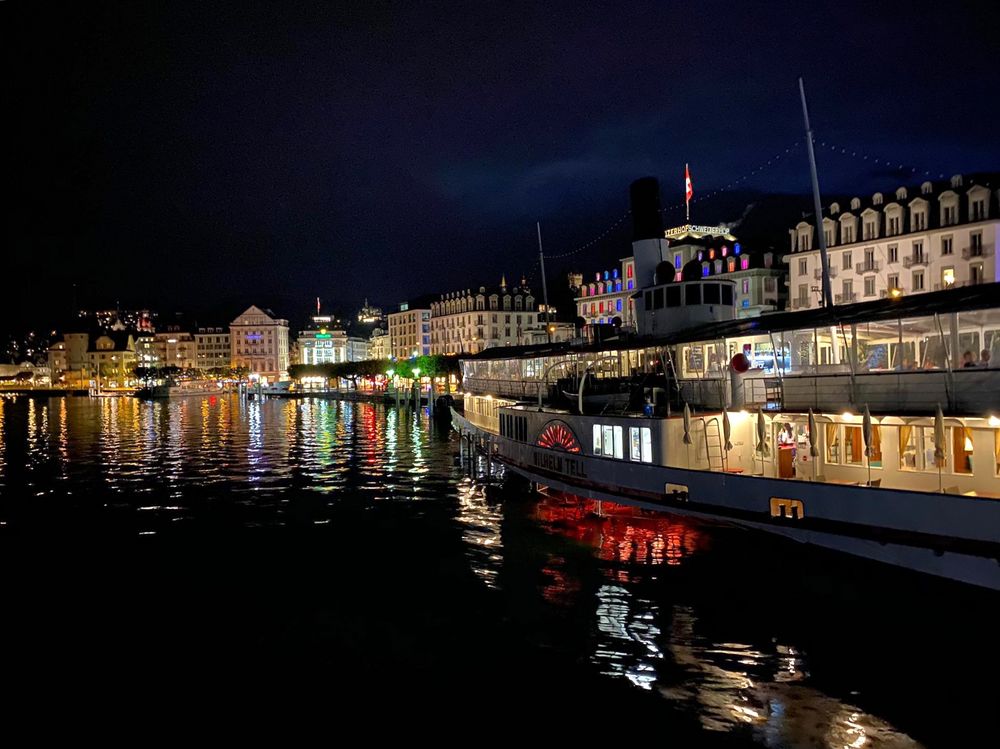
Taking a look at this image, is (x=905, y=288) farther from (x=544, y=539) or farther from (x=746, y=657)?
(x=746, y=657)

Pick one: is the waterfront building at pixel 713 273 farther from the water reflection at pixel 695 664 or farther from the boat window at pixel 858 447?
the water reflection at pixel 695 664

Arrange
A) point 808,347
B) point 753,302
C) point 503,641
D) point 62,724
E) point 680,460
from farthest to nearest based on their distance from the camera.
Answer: point 753,302
point 680,460
point 808,347
point 503,641
point 62,724

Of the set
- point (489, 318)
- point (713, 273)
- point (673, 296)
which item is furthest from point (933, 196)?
point (489, 318)

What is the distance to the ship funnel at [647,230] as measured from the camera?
1630 inches

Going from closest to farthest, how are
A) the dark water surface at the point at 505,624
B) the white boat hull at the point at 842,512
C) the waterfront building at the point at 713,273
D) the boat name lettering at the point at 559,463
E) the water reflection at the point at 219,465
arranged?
the dark water surface at the point at 505,624
the white boat hull at the point at 842,512
the boat name lettering at the point at 559,463
the water reflection at the point at 219,465
the waterfront building at the point at 713,273

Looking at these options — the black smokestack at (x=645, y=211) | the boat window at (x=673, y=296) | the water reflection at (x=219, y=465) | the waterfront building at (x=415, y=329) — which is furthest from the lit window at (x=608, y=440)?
the waterfront building at (x=415, y=329)

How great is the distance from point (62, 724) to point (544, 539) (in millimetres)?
17489

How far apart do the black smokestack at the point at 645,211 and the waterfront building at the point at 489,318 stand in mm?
114983

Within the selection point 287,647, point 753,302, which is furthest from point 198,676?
point 753,302

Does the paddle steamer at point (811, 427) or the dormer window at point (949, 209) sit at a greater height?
the dormer window at point (949, 209)

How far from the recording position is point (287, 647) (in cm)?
1878

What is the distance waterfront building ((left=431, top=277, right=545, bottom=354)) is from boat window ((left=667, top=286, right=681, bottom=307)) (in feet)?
399

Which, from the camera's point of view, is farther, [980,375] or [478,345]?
[478,345]

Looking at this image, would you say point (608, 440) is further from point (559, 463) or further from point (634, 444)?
point (559, 463)
